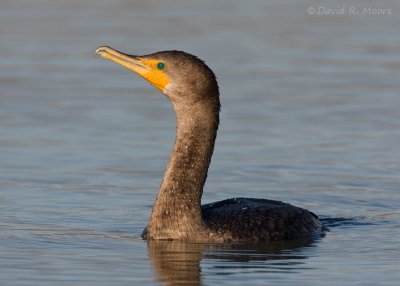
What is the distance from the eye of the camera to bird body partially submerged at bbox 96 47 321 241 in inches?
513

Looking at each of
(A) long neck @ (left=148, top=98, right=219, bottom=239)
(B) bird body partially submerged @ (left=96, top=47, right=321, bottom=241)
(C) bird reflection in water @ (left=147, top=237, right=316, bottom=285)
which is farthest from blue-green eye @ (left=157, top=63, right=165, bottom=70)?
(C) bird reflection in water @ (left=147, top=237, right=316, bottom=285)

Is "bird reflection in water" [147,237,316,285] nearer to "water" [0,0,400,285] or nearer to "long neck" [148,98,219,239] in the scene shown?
"water" [0,0,400,285]

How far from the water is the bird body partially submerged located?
0.20m

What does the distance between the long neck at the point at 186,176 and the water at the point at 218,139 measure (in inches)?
7.8

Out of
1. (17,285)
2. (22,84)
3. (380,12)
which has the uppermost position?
(380,12)

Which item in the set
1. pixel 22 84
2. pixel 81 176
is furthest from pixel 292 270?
pixel 22 84

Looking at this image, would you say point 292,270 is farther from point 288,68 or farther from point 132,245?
point 288,68

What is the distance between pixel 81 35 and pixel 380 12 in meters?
5.53

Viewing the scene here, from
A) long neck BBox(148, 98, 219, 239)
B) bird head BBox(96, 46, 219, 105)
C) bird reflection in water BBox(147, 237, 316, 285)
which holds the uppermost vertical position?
bird head BBox(96, 46, 219, 105)

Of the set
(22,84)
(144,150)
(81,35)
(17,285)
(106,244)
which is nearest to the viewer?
(17,285)

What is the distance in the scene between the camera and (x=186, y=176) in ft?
43.3

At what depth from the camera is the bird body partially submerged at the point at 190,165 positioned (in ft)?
42.7

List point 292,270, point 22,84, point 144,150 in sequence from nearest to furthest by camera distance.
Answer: point 292,270
point 144,150
point 22,84

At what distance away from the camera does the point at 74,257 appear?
12.4 metres
